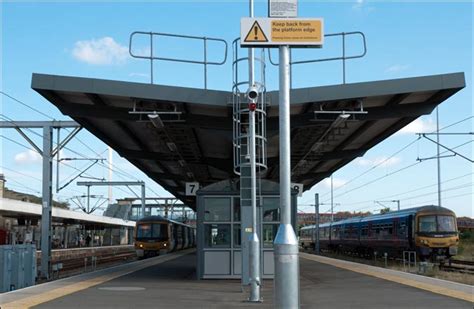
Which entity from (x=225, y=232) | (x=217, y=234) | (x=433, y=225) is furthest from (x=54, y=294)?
(x=433, y=225)

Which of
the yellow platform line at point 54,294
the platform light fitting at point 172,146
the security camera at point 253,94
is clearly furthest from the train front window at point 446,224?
the security camera at point 253,94

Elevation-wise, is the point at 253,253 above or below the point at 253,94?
below

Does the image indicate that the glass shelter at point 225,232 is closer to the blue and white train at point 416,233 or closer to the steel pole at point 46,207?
the steel pole at point 46,207

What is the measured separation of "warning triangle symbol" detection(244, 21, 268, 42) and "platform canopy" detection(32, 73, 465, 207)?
29.4 feet

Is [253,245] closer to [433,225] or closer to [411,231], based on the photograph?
[411,231]

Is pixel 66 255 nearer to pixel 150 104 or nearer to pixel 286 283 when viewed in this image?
pixel 150 104

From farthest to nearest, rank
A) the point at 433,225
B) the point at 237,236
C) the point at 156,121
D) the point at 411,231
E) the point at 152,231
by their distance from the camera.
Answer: the point at 152,231, the point at 411,231, the point at 433,225, the point at 237,236, the point at 156,121

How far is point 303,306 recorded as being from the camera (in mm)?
11625

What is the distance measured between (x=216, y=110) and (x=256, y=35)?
10.6m

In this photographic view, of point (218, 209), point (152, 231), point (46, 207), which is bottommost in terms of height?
point (152, 231)

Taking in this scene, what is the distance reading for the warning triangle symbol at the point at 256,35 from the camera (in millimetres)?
7223

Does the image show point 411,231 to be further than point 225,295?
Yes

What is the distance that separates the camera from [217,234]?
17828 millimetres

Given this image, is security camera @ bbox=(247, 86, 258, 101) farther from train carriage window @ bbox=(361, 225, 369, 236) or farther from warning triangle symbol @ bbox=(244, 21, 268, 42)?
train carriage window @ bbox=(361, 225, 369, 236)
